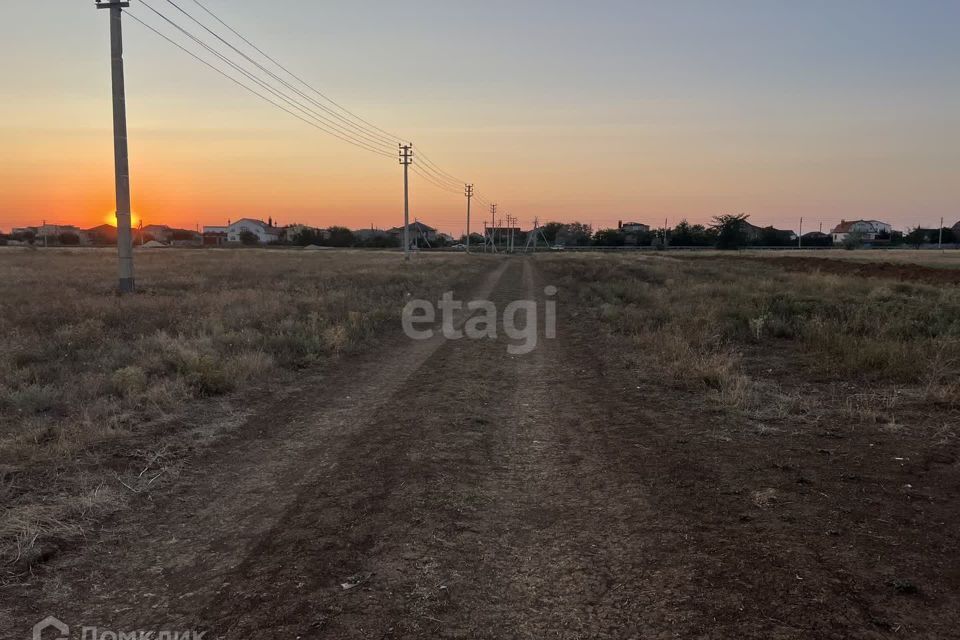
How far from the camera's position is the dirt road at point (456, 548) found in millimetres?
A: 2947

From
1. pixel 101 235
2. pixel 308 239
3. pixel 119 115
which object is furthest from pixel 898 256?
pixel 101 235

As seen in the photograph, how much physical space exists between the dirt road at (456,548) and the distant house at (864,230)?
154308 millimetres

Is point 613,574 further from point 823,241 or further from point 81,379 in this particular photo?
point 823,241

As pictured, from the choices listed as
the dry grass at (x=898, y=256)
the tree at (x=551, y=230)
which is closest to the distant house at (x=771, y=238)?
the dry grass at (x=898, y=256)

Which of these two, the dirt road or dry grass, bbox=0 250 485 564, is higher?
dry grass, bbox=0 250 485 564

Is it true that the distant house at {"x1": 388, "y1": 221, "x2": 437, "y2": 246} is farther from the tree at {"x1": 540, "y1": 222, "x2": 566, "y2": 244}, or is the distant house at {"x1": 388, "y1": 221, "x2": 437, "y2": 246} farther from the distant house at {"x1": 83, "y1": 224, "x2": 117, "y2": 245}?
the distant house at {"x1": 83, "y1": 224, "x2": 117, "y2": 245}

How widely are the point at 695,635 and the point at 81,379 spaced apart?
27.5 ft

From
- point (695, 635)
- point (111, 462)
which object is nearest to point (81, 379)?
point (111, 462)

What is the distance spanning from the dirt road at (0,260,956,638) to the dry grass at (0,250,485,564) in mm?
611

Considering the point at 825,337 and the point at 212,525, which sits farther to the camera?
the point at 825,337

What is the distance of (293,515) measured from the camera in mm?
4199

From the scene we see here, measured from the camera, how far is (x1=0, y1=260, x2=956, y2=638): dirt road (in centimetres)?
295

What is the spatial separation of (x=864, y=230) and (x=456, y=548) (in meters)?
174

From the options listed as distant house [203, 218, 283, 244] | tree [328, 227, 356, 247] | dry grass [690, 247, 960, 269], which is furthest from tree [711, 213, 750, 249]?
distant house [203, 218, 283, 244]
